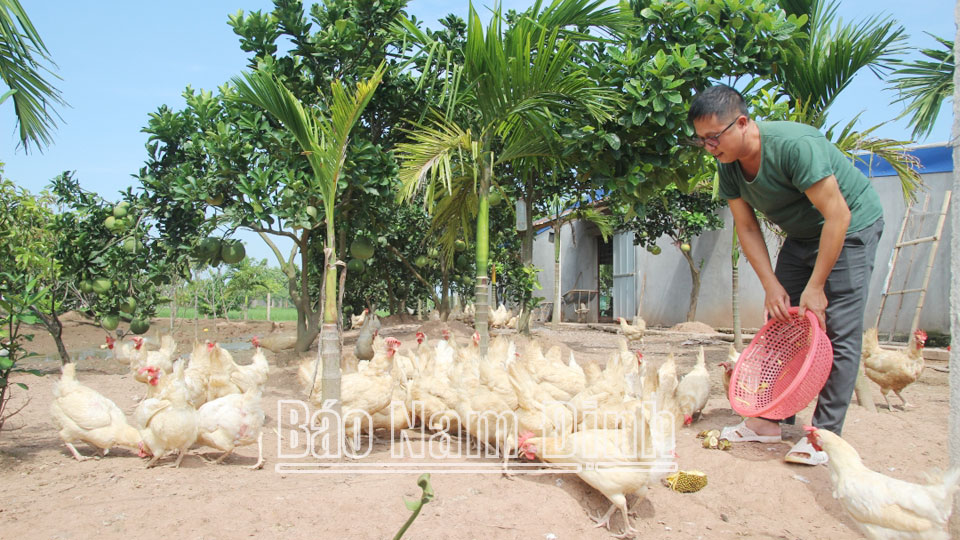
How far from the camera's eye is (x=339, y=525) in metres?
2.45

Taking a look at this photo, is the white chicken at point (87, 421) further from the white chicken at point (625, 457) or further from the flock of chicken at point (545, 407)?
the white chicken at point (625, 457)

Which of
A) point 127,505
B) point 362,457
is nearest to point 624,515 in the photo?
point 362,457

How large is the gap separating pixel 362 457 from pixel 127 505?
56.6 inches

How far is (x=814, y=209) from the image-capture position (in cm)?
304

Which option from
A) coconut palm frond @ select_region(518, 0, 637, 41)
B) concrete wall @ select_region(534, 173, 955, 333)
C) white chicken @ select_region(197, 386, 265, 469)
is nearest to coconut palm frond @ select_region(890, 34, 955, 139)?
concrete wall @ select_region(534, 173, 955, 333)

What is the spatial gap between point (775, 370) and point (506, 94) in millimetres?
2939

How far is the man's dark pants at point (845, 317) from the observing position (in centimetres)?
298

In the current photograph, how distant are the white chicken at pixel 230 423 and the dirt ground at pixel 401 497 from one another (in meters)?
0.16

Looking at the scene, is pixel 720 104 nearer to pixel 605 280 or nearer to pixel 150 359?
pixel 150 359

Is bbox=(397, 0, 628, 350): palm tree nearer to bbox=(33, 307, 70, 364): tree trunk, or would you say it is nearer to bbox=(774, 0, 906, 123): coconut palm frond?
bbox=(774, 0, 906, 123): coconut palm frond

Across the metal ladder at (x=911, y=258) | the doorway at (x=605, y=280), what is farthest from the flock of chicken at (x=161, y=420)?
the doorway at (x=605, y=280)

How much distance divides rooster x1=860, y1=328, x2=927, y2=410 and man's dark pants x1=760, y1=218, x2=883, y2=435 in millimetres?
2060

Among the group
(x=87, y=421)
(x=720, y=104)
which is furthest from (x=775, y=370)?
(x=87, y=421)

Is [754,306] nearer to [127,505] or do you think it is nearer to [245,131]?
[245,131]
